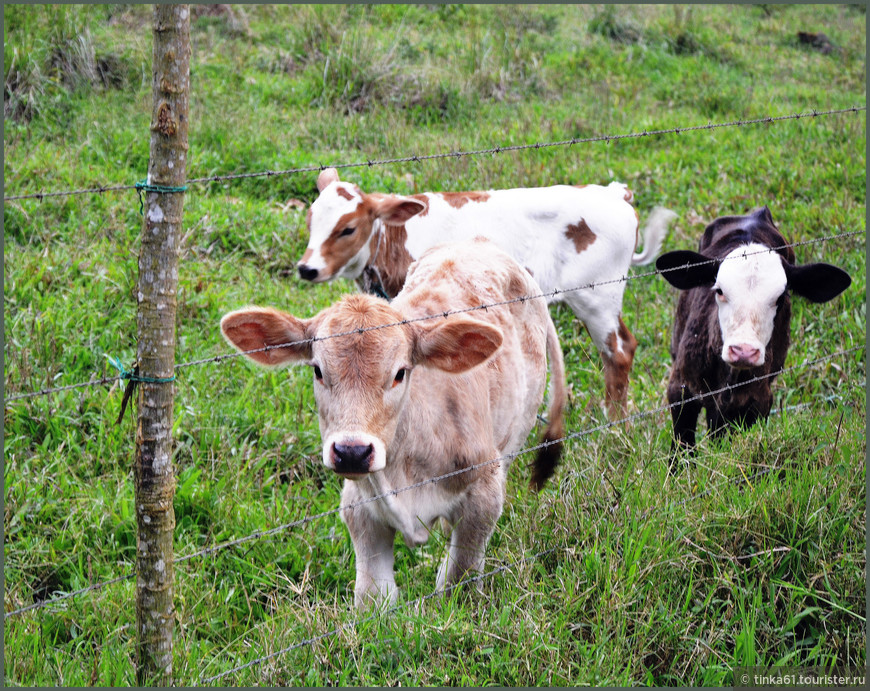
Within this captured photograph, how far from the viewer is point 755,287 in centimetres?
428

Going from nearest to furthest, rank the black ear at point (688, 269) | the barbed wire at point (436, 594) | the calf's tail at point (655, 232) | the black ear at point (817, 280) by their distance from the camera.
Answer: the barbed wire at point (436, 594) < the black ear at point (817, 280) < the black ear at point (688, 269) < the calf's tail at point (655, 232)

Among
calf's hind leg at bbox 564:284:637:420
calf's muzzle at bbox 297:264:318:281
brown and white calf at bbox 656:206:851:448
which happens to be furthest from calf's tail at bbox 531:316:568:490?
calf's muzzle at bbox 297:264:318:281

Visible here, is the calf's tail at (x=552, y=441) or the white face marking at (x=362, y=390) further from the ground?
the white face marking at (x=362, y=390)

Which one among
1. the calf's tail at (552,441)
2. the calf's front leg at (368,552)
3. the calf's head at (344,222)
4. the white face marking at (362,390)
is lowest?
the calf's front leg at (368,552)

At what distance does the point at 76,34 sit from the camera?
8711mm

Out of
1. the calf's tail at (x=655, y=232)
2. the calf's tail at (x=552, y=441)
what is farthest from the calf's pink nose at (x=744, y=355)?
the calf's tail at (x=655, y=232)

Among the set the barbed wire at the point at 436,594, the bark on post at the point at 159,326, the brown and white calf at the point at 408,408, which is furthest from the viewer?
the brown and white calf at the point at 408,408

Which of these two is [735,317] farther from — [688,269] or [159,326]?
[159,326]

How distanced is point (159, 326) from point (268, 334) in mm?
731

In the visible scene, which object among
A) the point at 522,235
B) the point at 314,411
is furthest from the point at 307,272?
the point at 522,235

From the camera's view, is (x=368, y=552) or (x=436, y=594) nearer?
(x=436, y=594)

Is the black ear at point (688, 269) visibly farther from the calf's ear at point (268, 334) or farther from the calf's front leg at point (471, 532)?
the calf's ear at point (268, 334)

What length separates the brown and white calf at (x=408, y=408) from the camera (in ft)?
9.73

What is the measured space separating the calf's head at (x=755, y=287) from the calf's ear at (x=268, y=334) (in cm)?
203
